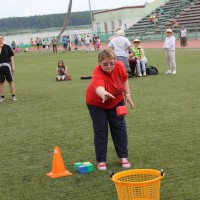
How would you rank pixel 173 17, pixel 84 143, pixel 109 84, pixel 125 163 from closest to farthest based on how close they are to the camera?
pixel 109 84 → pixel 125 163 → pixel 84 143 → pixel 173 17

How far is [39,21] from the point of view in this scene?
89.6m

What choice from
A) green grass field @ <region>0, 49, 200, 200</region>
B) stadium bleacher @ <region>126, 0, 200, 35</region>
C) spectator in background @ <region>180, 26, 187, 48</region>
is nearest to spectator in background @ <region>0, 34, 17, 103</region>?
green grass field @ <region>0, 49, 200, 200</region>

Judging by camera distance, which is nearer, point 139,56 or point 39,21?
point 139,56

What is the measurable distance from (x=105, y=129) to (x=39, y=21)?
3380 inches

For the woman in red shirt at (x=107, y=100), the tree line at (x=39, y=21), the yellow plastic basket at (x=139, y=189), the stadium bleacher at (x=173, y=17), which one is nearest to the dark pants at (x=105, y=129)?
the woman in red shirt at (x=107, y=100)

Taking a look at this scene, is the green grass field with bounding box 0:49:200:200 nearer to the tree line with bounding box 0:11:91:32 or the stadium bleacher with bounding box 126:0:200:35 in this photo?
the stadium bleacher with bounding box 126:0:200:35

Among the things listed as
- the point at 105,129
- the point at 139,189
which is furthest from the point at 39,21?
the point at 139,189

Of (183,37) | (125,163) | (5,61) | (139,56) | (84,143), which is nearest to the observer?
(125,163)

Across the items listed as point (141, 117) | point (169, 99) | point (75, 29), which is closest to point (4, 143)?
point (141, 117)

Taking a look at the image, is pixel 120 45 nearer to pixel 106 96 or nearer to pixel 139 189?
pixel 106 96

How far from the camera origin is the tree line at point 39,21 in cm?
8762

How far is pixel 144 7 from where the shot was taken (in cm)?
6338

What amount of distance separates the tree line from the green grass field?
76822mm

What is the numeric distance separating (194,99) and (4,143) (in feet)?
15.3
